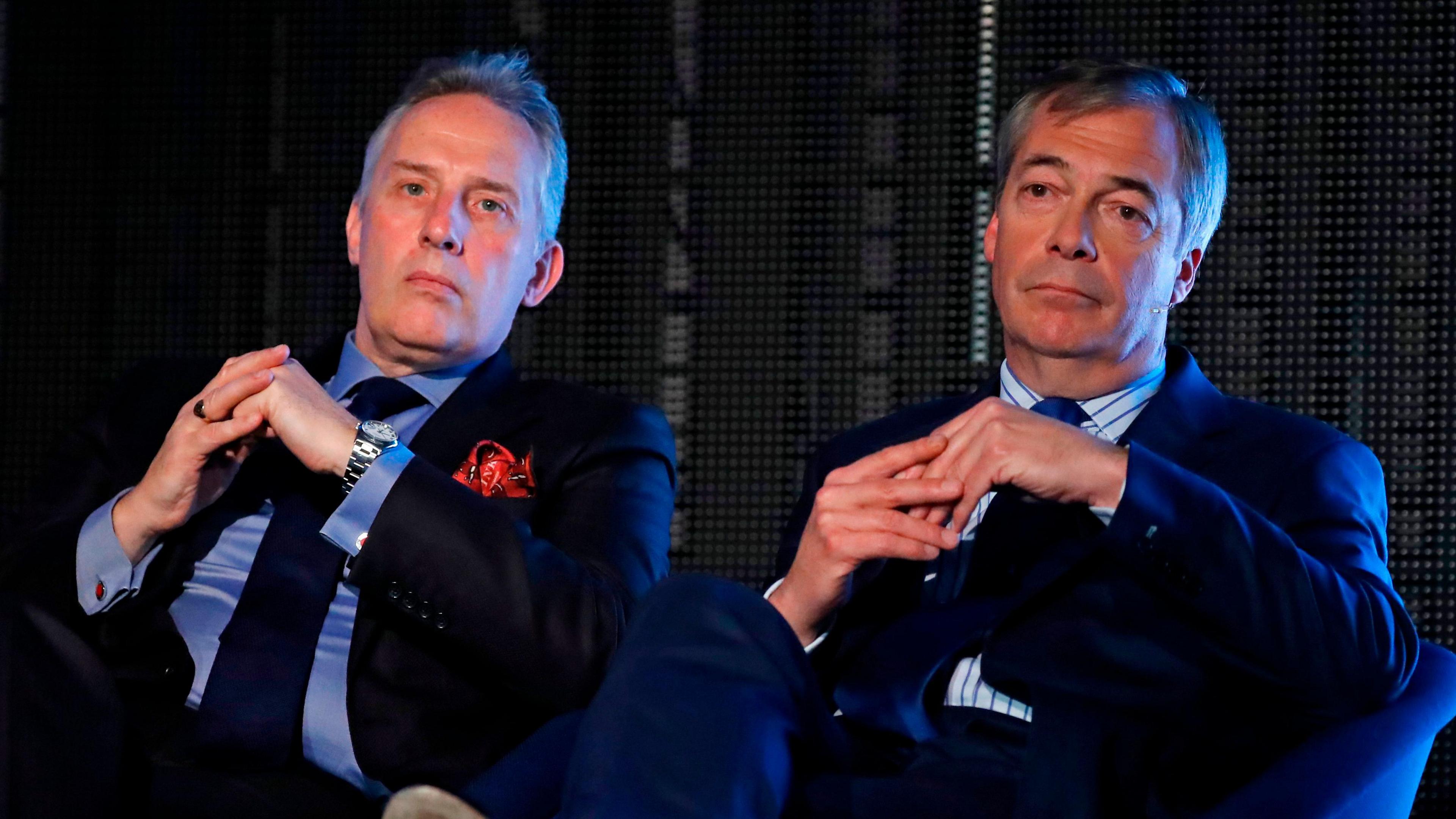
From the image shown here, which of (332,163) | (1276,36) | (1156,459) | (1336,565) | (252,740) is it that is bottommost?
(252,740)

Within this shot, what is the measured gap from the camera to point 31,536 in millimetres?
2469

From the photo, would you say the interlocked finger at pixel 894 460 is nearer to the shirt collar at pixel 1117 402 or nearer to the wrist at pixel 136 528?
the shirt collar at pixel 1117 402

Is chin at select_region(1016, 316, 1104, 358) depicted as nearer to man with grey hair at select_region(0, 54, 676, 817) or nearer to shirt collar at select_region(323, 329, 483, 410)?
man with grey hair at select_region(0, 54, 676, 817)

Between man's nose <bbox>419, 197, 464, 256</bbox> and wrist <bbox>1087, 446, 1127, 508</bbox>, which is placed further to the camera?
man's nose <bbox>419, 197, 464, 256</bbox>

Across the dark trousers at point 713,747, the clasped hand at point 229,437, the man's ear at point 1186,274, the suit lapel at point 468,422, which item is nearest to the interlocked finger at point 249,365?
the clasped hand at point 229,437

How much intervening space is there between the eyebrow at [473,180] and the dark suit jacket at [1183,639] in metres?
1.19

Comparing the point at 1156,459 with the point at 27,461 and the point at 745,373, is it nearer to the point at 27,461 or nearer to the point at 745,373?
the point at 745,373

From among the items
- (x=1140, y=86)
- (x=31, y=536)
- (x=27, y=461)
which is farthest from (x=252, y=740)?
(x=27, y=461)

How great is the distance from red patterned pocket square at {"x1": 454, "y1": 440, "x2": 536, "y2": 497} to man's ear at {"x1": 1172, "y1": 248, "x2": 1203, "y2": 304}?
4.04ft

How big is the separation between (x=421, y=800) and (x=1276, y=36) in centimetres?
288

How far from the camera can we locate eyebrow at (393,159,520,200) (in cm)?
268

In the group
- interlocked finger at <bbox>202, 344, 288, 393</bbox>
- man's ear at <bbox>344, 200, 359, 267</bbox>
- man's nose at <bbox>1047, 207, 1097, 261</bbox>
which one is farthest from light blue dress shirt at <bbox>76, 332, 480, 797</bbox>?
man's nose at <bbox>1047, 207, 1097, 261</bbox>

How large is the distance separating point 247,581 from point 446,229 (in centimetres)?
75

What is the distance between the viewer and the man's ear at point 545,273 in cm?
290
